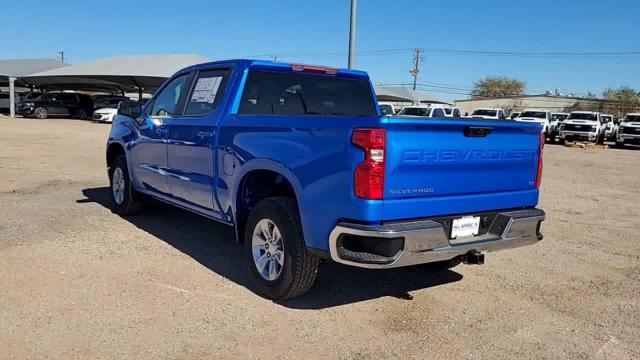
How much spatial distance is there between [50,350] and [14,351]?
21 cm

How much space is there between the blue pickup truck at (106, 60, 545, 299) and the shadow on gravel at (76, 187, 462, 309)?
0.26 meters

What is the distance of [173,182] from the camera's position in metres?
5.65

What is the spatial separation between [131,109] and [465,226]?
4428 mm

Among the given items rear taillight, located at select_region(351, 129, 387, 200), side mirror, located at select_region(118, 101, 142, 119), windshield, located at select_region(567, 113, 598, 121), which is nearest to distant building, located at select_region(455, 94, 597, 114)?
A: windshield, located at select_region(567, 113, 598, 121)

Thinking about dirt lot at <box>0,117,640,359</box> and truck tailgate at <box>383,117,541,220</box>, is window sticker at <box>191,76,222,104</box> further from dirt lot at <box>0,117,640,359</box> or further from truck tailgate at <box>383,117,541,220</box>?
truck tailgate at <box>383,117,541,220</box>

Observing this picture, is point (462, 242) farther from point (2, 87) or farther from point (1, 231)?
point (2, 87)

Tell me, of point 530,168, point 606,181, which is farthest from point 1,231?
point 606,181

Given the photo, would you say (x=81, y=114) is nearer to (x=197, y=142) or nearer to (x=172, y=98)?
(x=172, y=98)

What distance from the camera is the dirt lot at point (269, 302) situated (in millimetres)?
3555

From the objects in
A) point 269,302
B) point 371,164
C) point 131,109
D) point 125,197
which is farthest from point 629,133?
point 371,164

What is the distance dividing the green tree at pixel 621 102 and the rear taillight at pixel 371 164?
62.7 meters

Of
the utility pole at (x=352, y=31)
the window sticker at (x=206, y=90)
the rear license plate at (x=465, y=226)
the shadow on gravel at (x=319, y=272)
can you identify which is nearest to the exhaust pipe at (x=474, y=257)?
the rear license plate at (x=465, y=226)

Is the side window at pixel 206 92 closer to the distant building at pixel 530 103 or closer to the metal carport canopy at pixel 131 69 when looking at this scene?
the metal carport canopy at pixel 131 69

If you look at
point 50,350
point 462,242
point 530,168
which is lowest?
point 50,350
